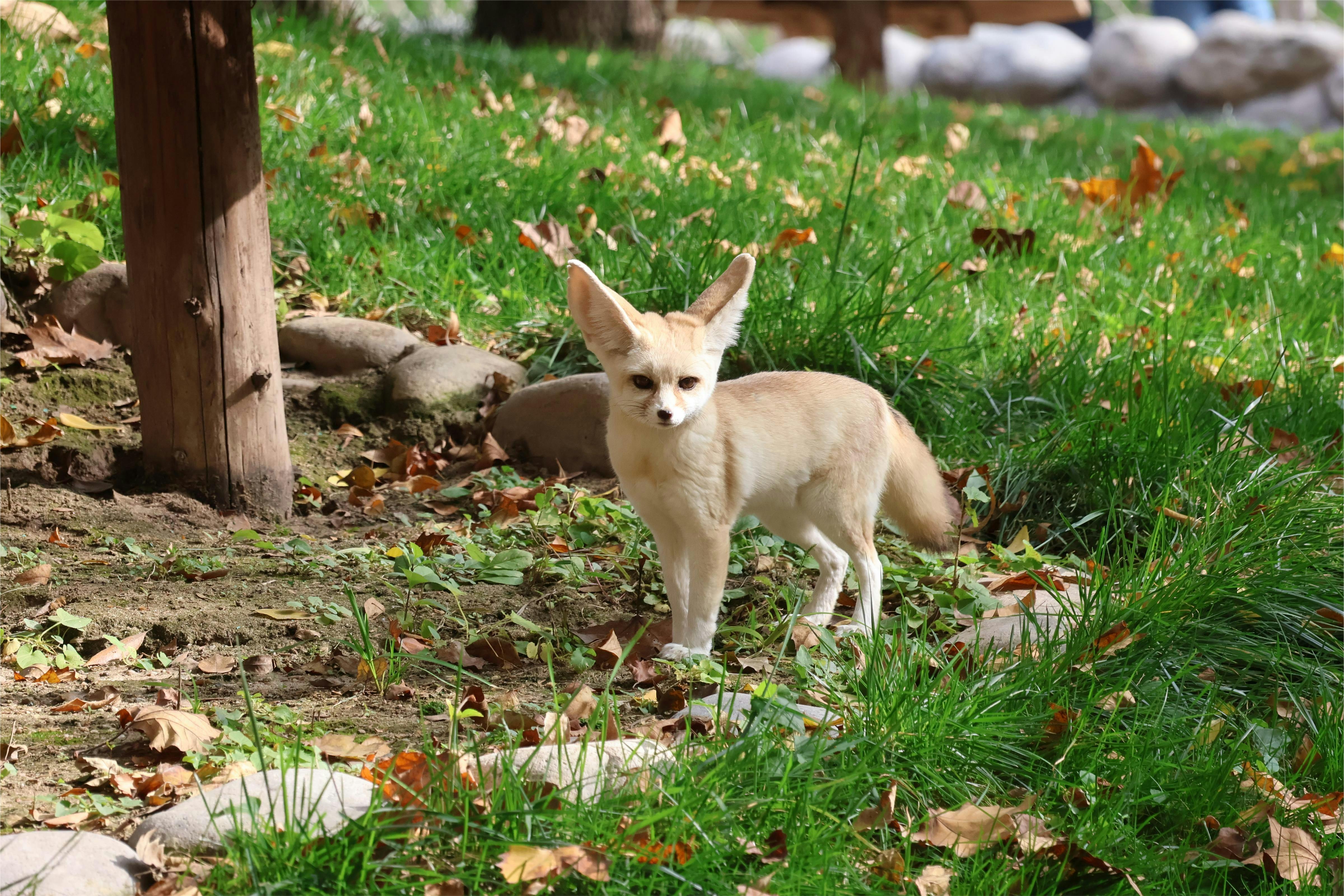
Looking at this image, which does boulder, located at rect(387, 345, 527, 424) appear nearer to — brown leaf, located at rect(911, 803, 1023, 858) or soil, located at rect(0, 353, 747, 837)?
soil, located at rect(0, 353, 747, 837)

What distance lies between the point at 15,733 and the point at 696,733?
150 cm

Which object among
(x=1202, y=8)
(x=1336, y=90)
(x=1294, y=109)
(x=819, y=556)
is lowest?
(x=819, y=556)

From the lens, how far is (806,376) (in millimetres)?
3455

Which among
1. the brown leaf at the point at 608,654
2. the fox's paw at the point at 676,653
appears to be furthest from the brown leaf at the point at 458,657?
the fox's paw at the point at 676,653

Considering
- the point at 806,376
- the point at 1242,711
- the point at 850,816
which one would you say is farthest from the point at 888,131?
the point at 850,816

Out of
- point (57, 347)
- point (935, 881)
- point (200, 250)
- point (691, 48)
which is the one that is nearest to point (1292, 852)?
point (935, 881)

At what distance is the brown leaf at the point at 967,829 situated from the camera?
2170 millimetres

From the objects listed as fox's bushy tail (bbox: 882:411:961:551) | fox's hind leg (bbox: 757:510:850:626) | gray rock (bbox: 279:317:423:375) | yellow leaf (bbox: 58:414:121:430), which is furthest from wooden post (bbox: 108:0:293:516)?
fox's bushy tail (bbox: 882:411:961:551)

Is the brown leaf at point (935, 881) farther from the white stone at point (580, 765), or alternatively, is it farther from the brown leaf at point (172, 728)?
the brown leaf at point (172, 728)

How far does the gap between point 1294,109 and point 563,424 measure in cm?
1652

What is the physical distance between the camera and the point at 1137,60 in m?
17.6

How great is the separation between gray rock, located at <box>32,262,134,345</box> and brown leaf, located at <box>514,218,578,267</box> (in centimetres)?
173

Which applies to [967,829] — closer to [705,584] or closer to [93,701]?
[705,584]

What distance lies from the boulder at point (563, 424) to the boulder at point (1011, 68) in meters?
15.8
